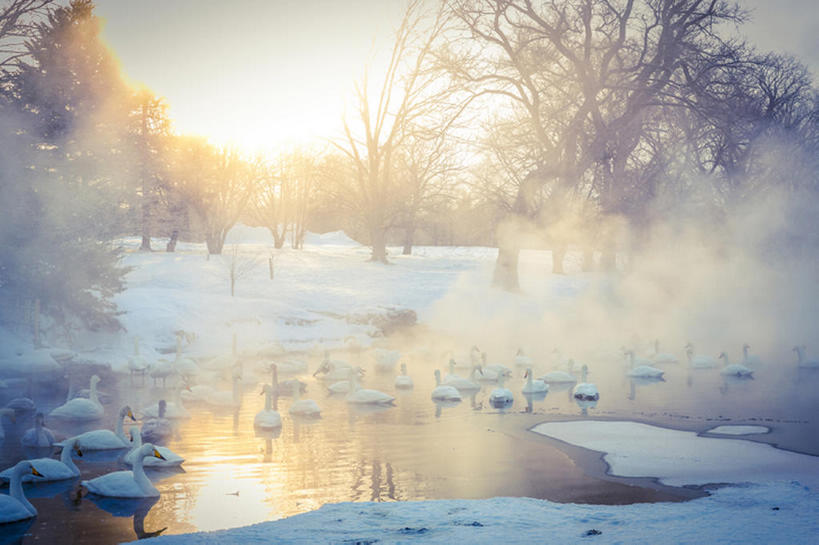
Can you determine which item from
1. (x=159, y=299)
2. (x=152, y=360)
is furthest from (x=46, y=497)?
(x=159, y=299)

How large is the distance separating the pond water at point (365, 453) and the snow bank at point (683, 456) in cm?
63

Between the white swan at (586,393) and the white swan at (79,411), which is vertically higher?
the white swan at (586,393)

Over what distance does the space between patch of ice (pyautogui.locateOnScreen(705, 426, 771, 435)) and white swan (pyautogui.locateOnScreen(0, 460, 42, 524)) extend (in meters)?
10.5

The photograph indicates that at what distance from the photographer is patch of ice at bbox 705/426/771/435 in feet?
39.7

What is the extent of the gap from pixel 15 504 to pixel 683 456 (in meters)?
8.82

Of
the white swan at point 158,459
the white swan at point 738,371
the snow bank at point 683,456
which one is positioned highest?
the white swan at point 738,371

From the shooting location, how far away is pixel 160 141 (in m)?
40.1

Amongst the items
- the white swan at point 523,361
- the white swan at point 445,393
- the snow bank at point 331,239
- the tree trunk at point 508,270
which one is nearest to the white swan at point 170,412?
the white swan at point 445,393

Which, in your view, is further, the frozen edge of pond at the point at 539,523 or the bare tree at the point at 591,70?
the bare tree at the point at 591,70

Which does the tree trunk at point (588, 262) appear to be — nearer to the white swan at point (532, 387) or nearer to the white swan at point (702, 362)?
the white swan at point (702, 362)

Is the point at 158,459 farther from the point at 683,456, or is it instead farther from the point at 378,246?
the point at 378,246

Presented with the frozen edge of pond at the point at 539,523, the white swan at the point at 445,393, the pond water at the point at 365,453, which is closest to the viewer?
the frozen edge of pond at the point at 539,523

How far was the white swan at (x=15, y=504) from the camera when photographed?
24.2 feet

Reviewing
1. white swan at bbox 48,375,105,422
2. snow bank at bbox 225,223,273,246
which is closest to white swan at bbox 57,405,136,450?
white swan at bbox 48,375,105,422
